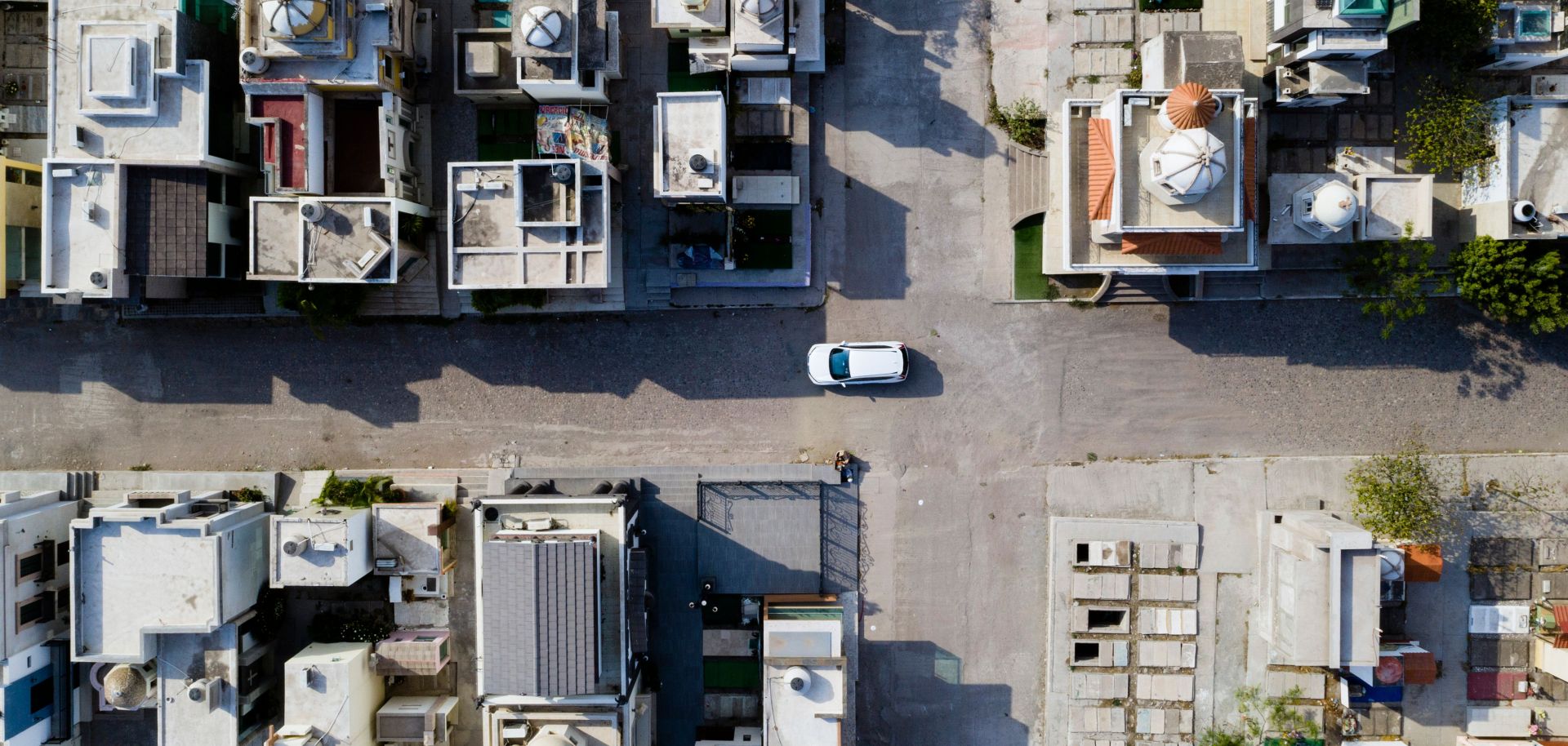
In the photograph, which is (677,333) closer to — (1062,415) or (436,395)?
(436,395)

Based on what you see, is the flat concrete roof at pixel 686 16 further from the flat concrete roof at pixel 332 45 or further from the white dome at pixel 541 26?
the flat concrete roof at pixel 332 45

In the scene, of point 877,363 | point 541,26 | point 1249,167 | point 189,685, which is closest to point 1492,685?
point 1249,167

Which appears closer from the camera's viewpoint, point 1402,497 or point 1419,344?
point 1402,497

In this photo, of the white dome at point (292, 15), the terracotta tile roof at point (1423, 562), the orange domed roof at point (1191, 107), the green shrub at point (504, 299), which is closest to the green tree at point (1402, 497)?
the terracotta tile roof at point (1423, 562)

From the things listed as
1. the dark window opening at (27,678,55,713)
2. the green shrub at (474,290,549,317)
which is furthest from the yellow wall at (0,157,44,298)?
the green shrub at (474,290,549,317)

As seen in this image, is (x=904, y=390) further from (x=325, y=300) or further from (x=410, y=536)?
(x=325, y=300)

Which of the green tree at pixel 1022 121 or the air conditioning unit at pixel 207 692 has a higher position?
the green tree at pixel 1022 121
